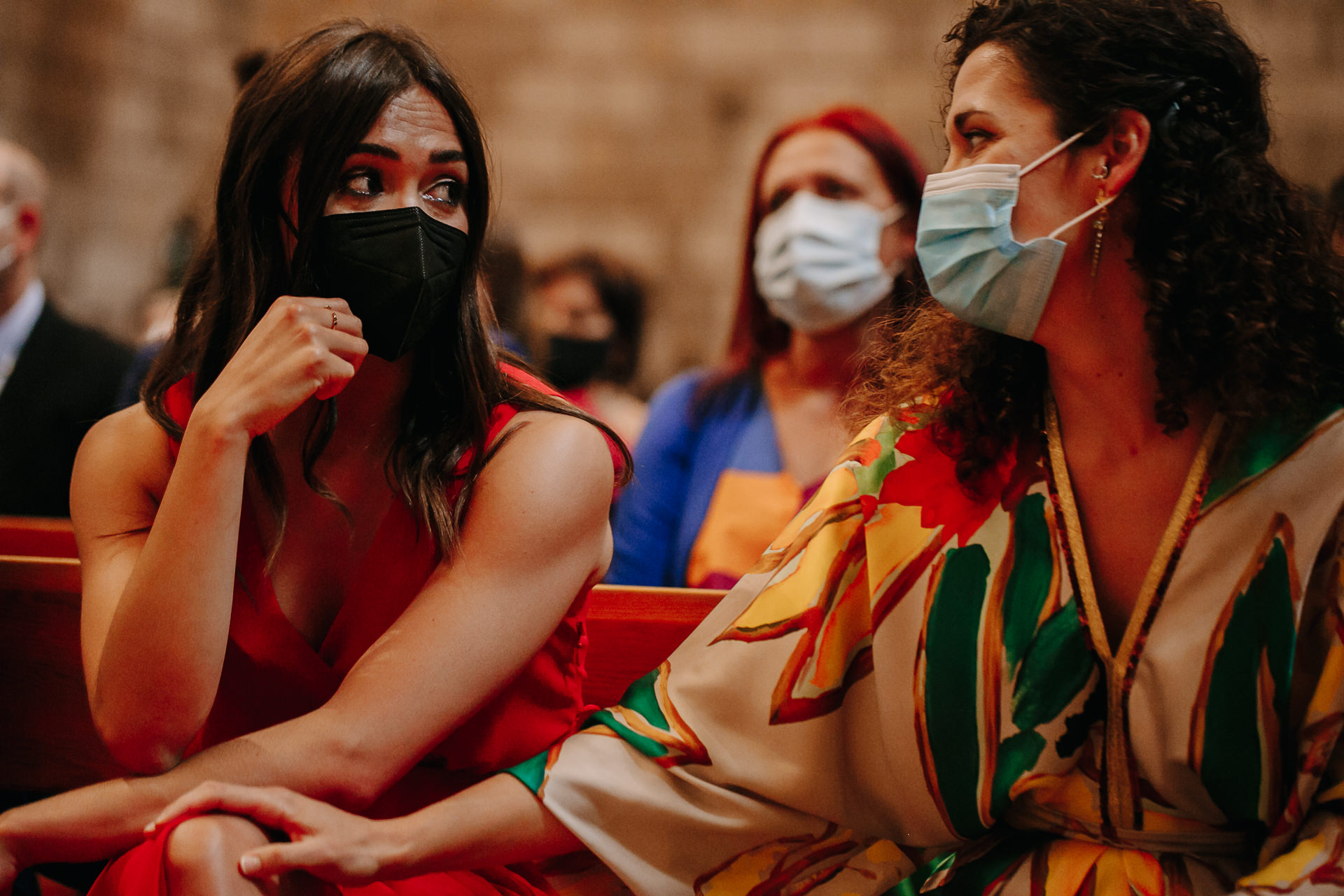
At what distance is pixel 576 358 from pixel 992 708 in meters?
4.06

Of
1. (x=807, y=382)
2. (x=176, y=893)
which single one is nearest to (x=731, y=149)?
(x=807, y=382)

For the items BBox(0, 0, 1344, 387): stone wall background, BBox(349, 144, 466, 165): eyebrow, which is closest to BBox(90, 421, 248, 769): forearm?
BBox(349, 144, 466, 165): eyebrow

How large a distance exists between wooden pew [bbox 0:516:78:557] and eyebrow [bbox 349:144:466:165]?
4.59 feet

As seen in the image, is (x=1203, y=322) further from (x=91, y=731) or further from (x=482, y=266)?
(x=91, y=731)

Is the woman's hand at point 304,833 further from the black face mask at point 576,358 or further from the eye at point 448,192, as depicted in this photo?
the black face mask at point 576,358

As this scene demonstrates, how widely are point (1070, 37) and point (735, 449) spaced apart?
180cm

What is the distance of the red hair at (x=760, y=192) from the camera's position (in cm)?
339

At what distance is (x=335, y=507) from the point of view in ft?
6.04

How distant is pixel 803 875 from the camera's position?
1.69m

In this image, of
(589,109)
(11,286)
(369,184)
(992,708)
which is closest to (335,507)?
(369,184)

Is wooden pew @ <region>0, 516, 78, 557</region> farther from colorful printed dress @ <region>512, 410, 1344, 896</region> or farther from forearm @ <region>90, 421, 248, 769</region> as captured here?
colorful printed dress @ <region>512, 410, 1344, 896</region>

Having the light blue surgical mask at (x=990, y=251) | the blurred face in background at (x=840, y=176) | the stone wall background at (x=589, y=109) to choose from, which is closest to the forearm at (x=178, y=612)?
the light blue surgical mask at (x=990, y=251)

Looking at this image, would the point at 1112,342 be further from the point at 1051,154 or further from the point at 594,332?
the point at 594,332

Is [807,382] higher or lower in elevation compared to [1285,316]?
lower
